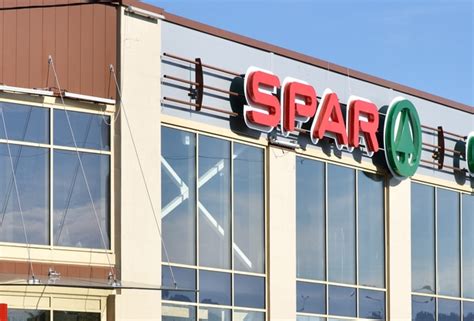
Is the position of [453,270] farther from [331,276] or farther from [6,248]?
[6,248]

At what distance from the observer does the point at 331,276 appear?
28.7 m

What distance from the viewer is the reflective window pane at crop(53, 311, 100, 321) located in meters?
22.0

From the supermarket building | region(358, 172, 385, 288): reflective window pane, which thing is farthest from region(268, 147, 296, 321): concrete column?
region(358, 172, 385, 288): reflective window pane

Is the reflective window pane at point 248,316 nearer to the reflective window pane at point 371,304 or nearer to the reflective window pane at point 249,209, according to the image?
the reflective window pane at point 249,209

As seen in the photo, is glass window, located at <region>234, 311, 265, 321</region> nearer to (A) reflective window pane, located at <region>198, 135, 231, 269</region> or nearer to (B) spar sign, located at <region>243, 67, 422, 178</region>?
(A) reflective window pane, located at <region>198, 135, 231, 269</region>

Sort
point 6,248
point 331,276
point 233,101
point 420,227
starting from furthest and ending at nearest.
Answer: point 420,227 < point 331,276 < point 233,101 < point 6,248

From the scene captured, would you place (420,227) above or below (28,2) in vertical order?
below

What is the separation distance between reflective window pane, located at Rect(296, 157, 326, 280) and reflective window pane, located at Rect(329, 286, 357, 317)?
1.96 ft

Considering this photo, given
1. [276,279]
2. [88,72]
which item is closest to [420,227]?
[276,279]

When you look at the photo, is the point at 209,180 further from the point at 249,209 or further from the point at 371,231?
the point at 371,231

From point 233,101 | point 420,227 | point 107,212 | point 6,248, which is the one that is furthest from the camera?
point 420,227

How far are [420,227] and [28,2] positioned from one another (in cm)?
1359

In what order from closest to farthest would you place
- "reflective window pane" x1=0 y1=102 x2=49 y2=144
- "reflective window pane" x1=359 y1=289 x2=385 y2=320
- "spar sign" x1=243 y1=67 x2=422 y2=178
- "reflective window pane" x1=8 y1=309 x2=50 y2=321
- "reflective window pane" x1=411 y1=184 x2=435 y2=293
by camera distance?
1. "reflective window pane" x1=8 y1=309 x2=50 y2=321
2. "reflective window pane" x1=0 y1=102 x2=49 y2=144
3. "spar sign" x1=243 y1=67 x2=422 y2=178
4. "reflective window pane" x1=359 y1=289 x2=385 y2=320
5. "reflective window pane" x1=411 y1=184 x2=435 y2=293

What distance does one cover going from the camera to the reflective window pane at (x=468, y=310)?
3325 centimetres
